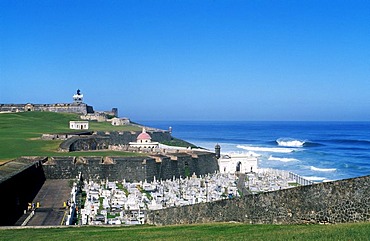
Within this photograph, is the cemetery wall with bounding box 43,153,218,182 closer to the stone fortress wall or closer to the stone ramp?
the stone ramp

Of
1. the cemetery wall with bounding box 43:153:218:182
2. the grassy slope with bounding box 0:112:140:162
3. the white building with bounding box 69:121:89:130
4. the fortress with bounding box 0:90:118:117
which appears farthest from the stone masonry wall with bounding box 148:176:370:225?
the fortress with bounding box 0:90:118:117

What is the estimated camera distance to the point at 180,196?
3225 cm

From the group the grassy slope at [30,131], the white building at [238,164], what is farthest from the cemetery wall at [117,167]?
the white building at [238,164]

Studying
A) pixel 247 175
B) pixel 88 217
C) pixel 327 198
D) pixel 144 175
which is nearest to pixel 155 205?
pixel 88 217

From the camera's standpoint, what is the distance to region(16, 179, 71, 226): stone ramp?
22.5 metres

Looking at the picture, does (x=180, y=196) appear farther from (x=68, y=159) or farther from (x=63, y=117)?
(x=63, y=117)

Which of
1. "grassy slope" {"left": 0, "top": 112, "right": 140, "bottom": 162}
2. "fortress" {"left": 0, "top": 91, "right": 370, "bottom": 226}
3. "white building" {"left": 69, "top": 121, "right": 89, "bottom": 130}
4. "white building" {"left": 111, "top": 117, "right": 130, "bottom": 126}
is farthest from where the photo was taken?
"white building" {"left": 111, "top": 117, "right": 130, "bottom": 126}

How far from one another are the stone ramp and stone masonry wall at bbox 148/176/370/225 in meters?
8.73

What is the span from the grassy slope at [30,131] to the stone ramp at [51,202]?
5.17m

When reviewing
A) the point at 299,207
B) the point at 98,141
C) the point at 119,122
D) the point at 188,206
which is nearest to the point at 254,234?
the point at 299,207

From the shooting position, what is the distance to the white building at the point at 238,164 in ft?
161

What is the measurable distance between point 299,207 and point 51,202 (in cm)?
1844

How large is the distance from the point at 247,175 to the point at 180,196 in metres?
14.7

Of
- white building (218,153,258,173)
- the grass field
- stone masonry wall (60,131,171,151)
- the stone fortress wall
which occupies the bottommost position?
white building (218,153,258,173)
